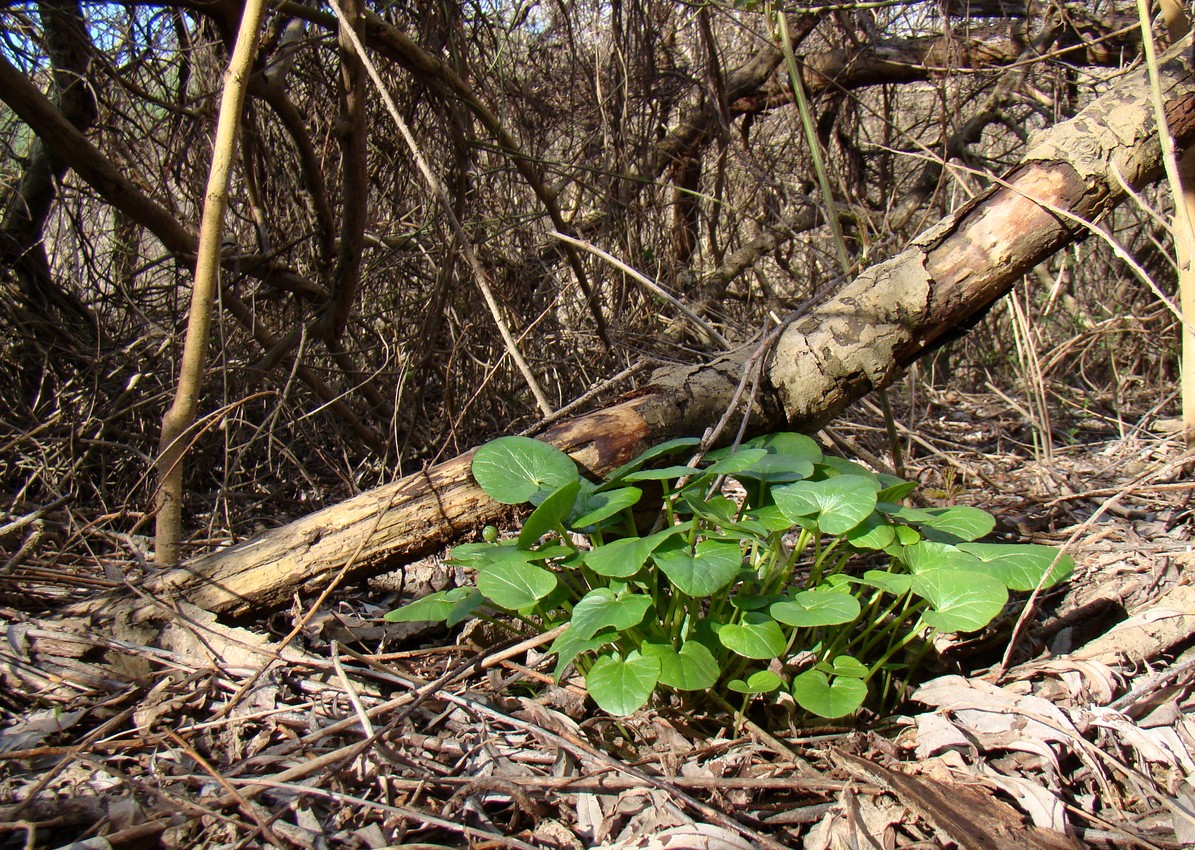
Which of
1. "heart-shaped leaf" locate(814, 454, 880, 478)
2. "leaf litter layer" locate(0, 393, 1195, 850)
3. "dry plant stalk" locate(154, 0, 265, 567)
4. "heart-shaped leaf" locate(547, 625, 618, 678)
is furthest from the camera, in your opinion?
"dry plant stalk" locate(154, 0, 265, 567)

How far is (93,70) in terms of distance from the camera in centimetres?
288

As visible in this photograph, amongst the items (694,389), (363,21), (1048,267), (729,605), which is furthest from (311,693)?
(1048,267)

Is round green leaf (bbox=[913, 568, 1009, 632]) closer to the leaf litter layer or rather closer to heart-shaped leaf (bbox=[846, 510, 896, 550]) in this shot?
heart-shaped leaf (bbox=[846, 510, 896, 550])

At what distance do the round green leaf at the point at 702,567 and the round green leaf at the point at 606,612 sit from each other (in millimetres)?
75

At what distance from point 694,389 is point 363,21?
1509 millimetres

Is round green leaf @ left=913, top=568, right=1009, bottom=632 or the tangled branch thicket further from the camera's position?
the tangled branch thicket

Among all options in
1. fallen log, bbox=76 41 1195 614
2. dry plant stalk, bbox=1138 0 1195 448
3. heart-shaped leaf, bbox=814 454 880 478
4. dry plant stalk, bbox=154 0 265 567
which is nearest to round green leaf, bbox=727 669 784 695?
heart-shaped leaf, bbox=814 454 880 478

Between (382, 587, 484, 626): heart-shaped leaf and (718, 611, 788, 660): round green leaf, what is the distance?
474 millimetres

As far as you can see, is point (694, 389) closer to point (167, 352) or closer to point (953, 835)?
point (953, 835)

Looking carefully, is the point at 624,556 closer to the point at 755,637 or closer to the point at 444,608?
the point at 755,637

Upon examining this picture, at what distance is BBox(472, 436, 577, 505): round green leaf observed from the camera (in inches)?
61.8

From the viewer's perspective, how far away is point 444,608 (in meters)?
1.51

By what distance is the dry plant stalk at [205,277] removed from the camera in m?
1.77

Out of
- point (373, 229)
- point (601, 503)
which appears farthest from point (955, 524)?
point (373, 229)
